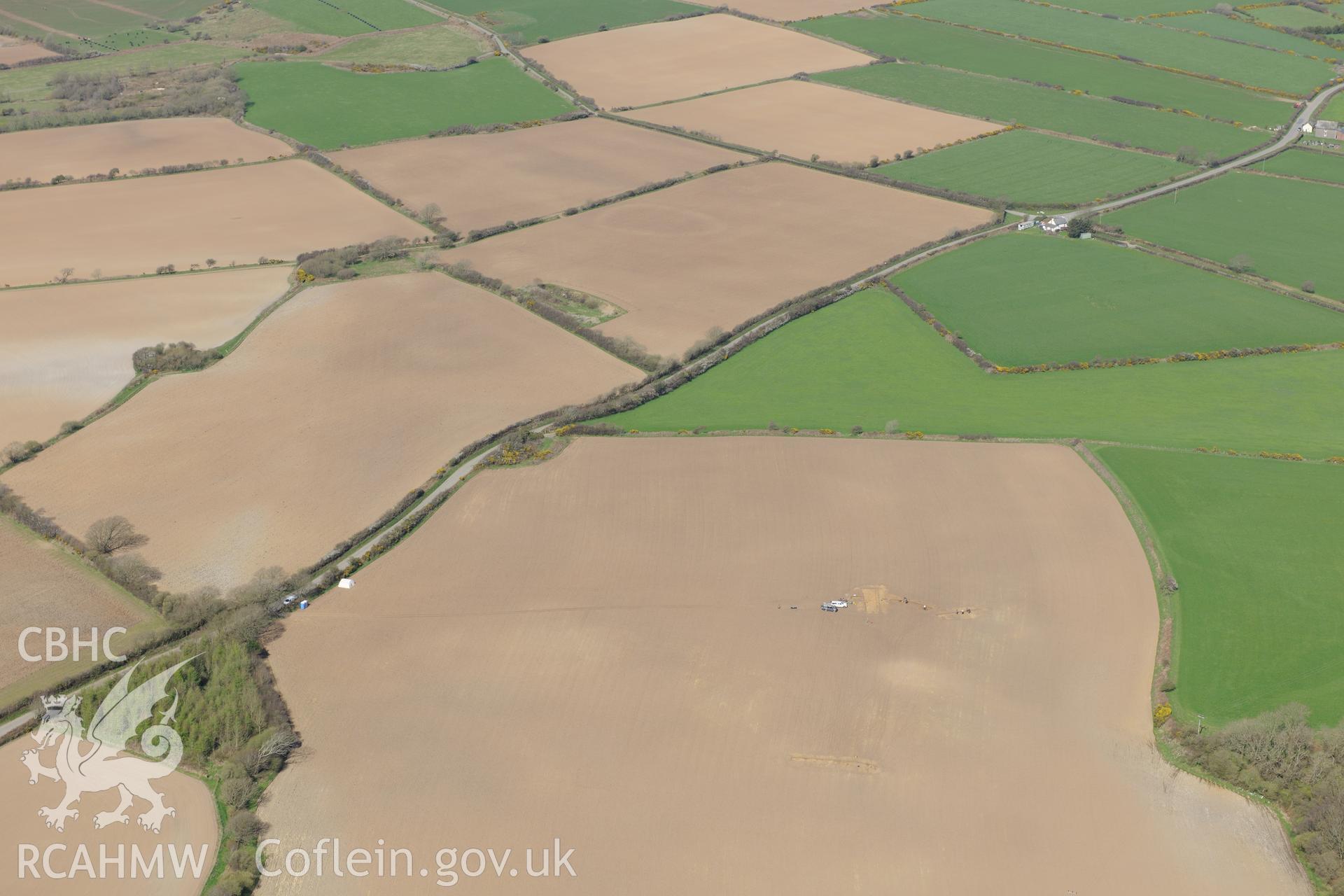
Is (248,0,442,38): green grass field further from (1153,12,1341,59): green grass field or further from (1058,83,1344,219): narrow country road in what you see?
(1153,12,1341,59): green grass field

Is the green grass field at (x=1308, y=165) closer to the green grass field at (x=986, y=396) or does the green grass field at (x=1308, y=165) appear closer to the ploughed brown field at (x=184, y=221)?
the green grass field at (x=986, y=396)

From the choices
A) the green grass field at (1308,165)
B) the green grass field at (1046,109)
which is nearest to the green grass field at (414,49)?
the green grass field at (1046,109)

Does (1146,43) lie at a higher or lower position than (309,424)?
higher

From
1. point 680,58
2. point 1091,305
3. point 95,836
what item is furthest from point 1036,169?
point 95,836

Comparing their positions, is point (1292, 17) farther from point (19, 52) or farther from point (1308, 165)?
point (19, 52)

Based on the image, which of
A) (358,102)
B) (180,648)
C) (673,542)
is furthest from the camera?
(358,102)

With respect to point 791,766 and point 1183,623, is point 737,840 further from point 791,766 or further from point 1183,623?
point 1183,623

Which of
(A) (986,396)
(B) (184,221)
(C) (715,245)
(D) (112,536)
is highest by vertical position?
(C) (715,245)

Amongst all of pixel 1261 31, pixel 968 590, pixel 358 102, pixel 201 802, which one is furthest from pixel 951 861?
pixel 1261 31
